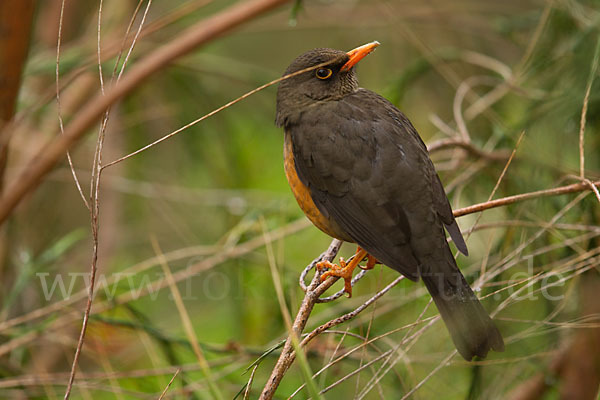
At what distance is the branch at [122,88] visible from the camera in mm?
1914

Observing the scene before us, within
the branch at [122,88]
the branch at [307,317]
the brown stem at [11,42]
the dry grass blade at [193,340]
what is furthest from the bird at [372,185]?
the brown stem at [11,42]

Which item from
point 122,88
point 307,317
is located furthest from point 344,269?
point 122,88

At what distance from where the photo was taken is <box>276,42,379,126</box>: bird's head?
8.83 feet

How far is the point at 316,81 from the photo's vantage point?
2773 mm

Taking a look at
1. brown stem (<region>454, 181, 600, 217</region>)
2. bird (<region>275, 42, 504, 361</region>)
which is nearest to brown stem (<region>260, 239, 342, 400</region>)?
bird (<region>275, 42, 504, 361</region>)

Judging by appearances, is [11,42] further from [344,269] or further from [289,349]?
[289,349]

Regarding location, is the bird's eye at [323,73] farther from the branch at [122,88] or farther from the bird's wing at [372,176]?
the branch at [122,88]

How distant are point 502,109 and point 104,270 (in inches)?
108

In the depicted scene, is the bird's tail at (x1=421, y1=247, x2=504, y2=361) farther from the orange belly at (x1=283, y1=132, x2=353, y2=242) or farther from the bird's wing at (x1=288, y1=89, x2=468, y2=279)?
the orange belly at (x1=283, y1=132, x2=353, y2=242)

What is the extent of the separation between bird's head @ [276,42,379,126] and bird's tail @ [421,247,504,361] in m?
0.79

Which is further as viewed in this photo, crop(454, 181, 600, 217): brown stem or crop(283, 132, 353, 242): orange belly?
crop(283, 132, 353, 242): orange belly

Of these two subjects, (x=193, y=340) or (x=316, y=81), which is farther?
(x=316, y=81)

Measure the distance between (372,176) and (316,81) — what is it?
512 mm

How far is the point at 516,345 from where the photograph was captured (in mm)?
3125
